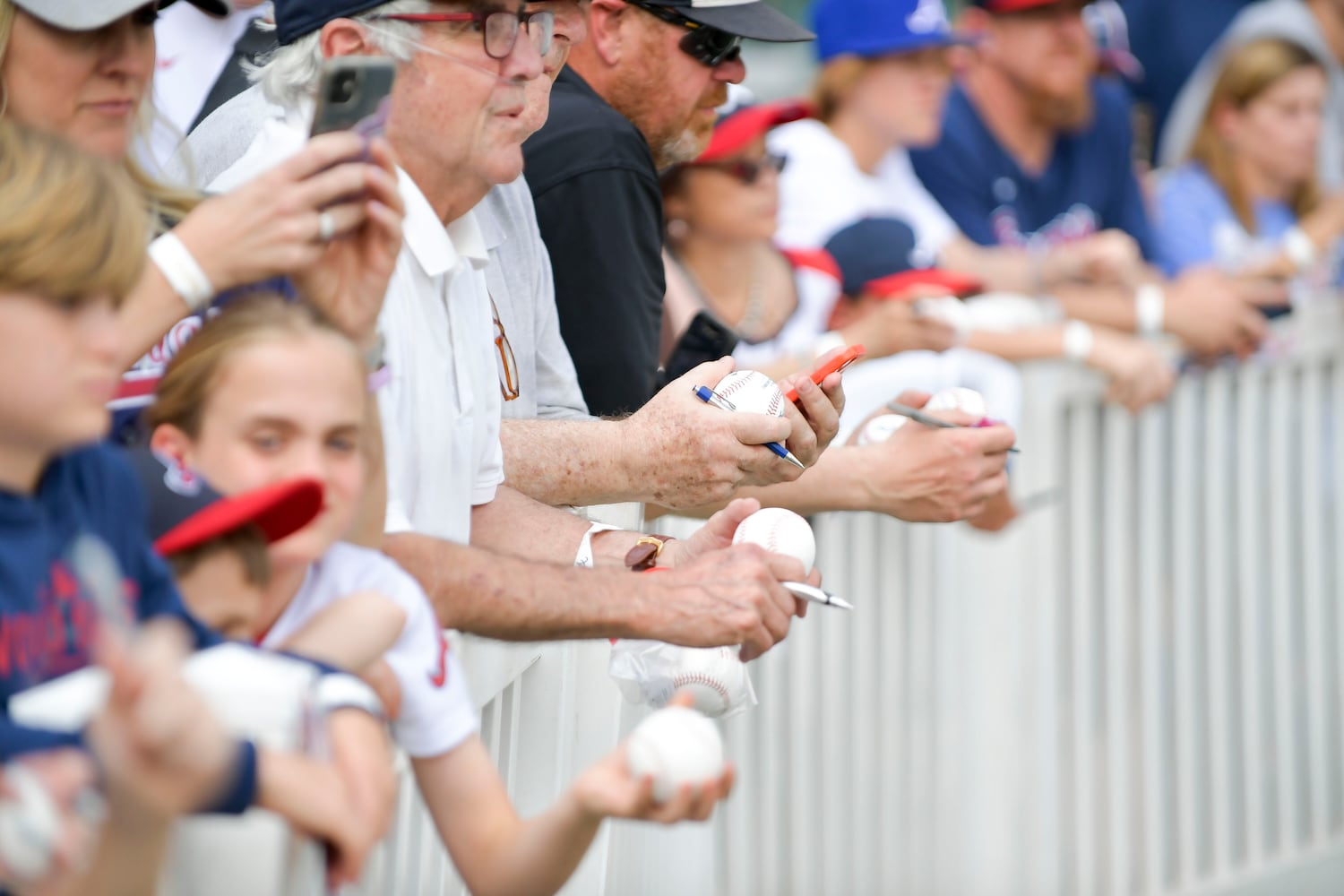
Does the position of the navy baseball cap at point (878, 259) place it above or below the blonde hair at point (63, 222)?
above

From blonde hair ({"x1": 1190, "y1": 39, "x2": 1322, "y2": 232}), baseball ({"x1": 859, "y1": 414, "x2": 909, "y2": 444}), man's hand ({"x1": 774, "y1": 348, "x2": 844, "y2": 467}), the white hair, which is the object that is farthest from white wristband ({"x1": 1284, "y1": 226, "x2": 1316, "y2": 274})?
the white hair

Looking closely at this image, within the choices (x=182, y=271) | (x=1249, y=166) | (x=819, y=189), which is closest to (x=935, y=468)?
(x=819, y=189)

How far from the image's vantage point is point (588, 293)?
3.05 meters

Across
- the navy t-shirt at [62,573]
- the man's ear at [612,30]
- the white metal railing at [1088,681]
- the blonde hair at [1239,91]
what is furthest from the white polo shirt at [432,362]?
the blonde hair at [1239,91]

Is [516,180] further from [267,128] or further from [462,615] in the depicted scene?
[462,615]

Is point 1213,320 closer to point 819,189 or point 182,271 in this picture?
point 819,189

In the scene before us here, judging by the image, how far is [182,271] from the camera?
72.4 inches

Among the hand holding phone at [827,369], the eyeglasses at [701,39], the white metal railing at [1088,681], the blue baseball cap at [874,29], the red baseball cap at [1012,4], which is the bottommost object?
the white metal railing at [1088,681]

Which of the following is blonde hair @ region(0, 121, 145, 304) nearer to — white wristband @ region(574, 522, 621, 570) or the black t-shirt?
white wristband @ region(574, 522, 621, 570)

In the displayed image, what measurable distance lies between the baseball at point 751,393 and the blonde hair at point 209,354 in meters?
0.94

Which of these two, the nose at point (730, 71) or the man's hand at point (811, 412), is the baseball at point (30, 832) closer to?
the man's hand at point (811, 412)

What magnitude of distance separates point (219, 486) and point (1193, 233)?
4.54m

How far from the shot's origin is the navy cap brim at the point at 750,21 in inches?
130

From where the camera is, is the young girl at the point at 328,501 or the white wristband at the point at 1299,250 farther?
the white wristband at the point at 1299,250
